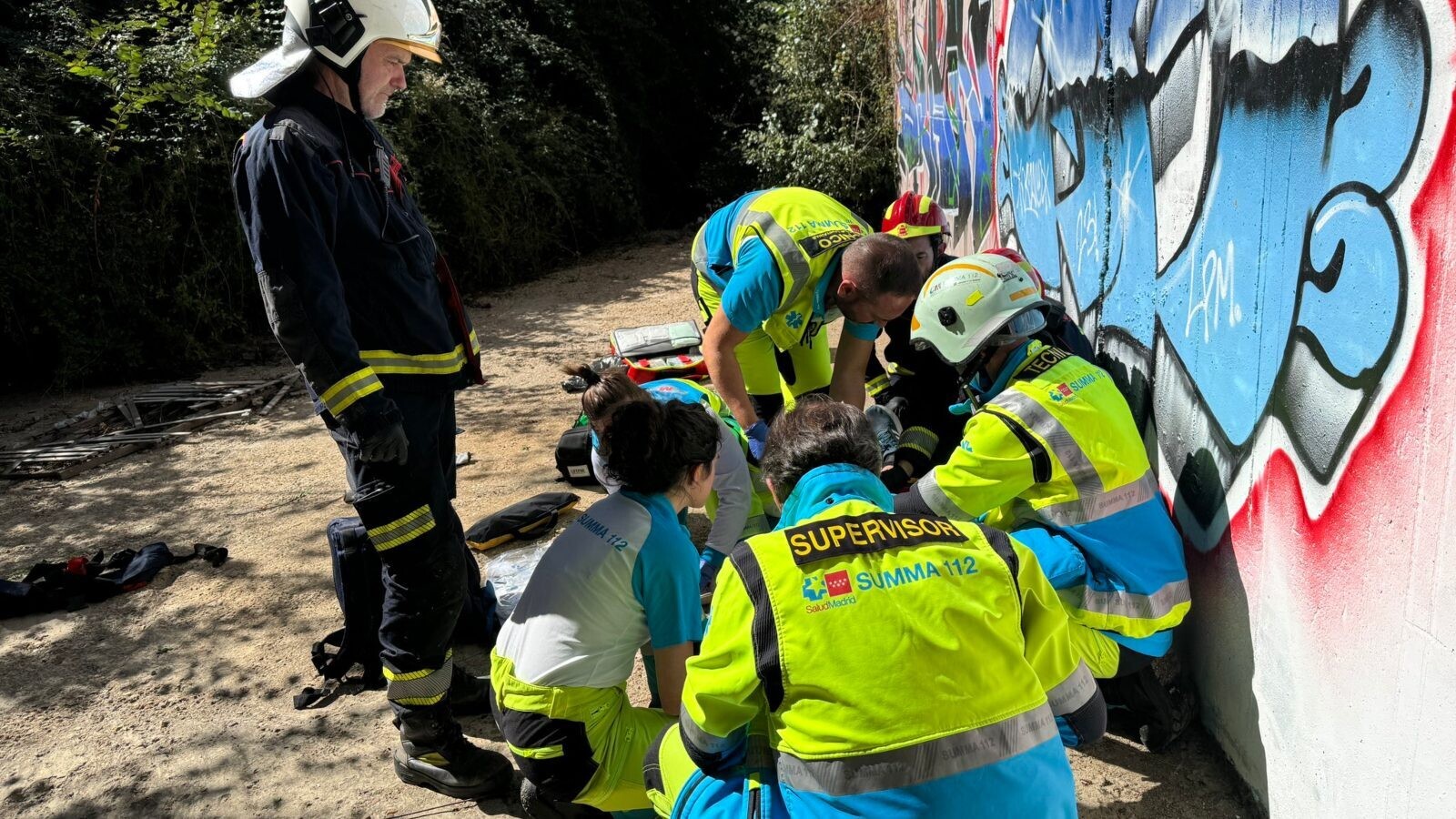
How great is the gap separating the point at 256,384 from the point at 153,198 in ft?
6.93

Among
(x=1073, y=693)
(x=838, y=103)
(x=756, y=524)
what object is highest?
(x=838, y=103)

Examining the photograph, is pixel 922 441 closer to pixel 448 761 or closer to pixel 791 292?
pixel 791 292

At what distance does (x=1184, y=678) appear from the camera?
320 cm

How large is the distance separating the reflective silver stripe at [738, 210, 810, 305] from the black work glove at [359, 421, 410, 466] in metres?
1.61

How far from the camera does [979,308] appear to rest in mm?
3035

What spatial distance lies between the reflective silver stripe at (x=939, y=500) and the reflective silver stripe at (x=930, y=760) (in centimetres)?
104

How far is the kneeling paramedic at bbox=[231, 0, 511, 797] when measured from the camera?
9.12 ft

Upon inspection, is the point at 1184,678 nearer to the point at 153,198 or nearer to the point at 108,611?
the point at 108,611

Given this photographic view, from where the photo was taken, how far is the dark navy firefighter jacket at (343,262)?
109 inches

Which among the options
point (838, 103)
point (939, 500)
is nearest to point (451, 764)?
point (939, 500)

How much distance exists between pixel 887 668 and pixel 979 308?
1.56m

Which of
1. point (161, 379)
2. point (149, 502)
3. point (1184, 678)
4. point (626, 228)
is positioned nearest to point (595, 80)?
point (626, 228)

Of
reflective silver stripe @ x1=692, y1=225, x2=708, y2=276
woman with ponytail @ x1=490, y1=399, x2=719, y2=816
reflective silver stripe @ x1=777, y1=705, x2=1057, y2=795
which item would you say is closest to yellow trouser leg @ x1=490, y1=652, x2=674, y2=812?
woman with ponytail @ x1=490, y1=399, x2=719, y2=816

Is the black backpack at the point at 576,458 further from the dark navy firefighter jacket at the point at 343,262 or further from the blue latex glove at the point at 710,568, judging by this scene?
the dark navy firefighter jacket at the point at 343,262
